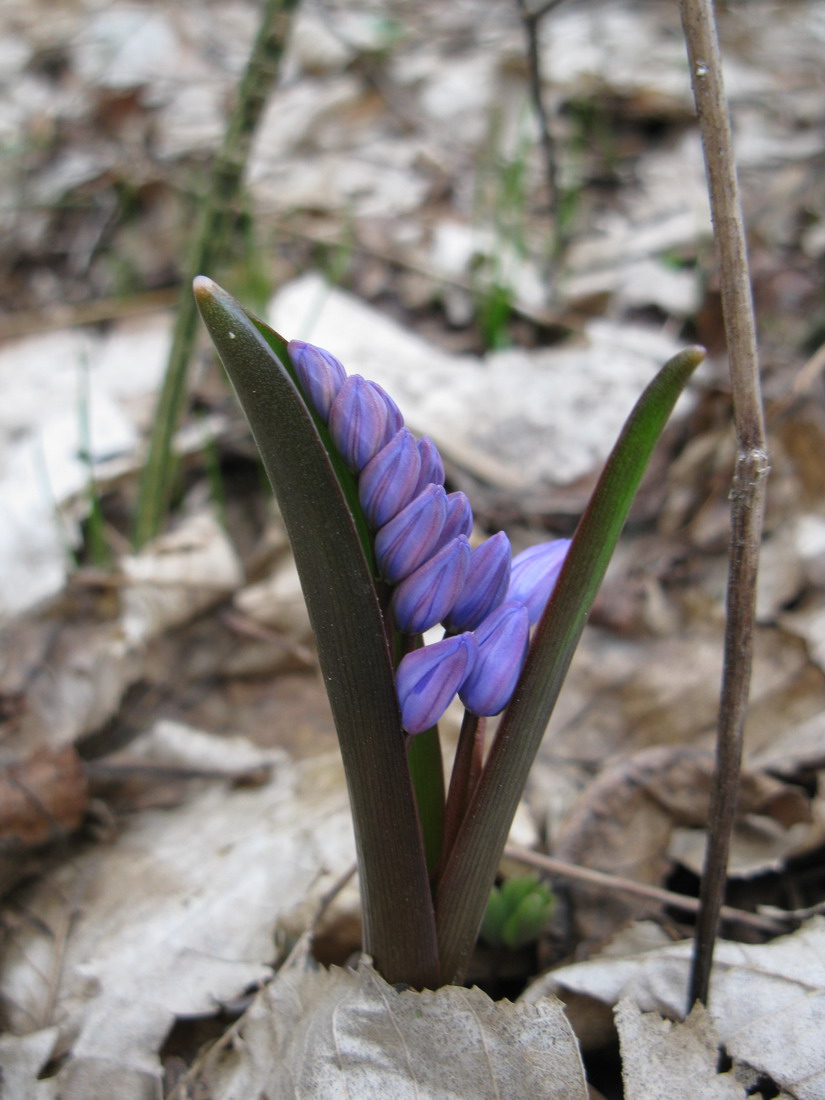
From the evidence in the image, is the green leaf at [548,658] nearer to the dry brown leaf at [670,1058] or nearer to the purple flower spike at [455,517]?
the purple flower spike at [455,517]

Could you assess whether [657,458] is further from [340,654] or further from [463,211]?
[463,211]

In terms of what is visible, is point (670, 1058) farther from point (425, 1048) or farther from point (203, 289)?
point (203, 289)

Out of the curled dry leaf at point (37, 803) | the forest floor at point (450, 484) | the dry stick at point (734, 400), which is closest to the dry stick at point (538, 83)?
the forest floor at point (450, 484)

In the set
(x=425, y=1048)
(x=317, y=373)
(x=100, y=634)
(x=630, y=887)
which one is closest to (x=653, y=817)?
(x=630, y=887)

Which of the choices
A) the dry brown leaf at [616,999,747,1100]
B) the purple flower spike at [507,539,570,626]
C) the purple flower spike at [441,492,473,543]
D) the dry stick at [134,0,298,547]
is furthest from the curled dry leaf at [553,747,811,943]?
the dry stick at [134,0,298,547]

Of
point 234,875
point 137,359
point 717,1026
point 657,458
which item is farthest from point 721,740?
point 137,359

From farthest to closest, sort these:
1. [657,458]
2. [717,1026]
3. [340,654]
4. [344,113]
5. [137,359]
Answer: [344,113]
[137,359]
[657,458]
[717,1026]
[340,654]

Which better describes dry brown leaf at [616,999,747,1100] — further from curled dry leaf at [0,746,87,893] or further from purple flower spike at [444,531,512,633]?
curled dry leaf at [0,746,87,893]
